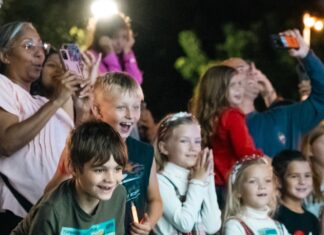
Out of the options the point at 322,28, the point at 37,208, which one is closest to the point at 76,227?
the point at 37,208

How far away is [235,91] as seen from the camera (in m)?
6.60

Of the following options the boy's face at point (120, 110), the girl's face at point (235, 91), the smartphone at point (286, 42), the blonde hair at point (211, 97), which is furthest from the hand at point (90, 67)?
the smartphone at point (286, 42)

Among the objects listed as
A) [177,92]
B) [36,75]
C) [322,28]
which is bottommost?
[177,92]

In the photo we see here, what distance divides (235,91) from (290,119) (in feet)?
2.12

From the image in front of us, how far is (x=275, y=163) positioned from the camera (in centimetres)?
654

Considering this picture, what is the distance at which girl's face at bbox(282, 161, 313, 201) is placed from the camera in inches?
254

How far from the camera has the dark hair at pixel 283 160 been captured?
648 cm

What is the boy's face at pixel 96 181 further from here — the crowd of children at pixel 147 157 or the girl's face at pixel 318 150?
the girl's face at pixel 318 150

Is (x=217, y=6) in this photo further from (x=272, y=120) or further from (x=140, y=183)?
(x=140, y=183)

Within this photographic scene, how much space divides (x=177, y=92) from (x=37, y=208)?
1134cm

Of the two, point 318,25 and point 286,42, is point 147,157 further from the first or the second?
point 318,25

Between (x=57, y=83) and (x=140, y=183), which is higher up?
(x=57, y=83)

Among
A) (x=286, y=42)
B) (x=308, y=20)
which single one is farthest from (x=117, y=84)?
(x=308, y=20)

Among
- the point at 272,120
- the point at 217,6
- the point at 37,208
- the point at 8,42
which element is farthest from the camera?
the point at 217,6
